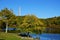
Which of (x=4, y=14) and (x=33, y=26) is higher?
(x=4, y=14)

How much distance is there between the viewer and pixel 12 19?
191 feet

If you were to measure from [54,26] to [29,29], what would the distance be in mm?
86251

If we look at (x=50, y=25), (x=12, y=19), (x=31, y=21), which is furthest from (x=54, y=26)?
(x=31, y=21)

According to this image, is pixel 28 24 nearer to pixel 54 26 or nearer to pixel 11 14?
pixel 11 14

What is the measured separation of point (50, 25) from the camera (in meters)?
114

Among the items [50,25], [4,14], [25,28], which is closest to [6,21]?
[4,14]

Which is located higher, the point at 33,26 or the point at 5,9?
the point at 5,9

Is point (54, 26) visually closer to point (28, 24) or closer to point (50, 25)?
point (50, 25)

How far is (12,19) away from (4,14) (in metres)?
3.74

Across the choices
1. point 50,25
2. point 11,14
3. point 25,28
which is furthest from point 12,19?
point 50,25

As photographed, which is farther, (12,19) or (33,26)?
(12,19)

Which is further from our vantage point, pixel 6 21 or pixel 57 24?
pixel 57 24

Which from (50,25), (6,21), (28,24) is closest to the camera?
(28,24)

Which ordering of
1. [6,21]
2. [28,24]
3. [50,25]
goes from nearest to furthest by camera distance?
[28,24] < [6,21] < [50,25]
